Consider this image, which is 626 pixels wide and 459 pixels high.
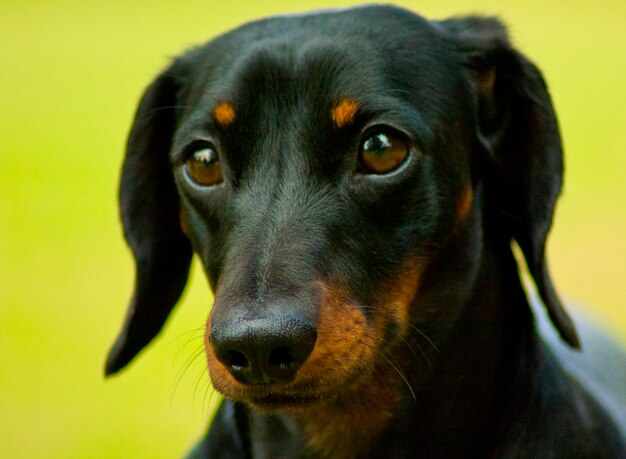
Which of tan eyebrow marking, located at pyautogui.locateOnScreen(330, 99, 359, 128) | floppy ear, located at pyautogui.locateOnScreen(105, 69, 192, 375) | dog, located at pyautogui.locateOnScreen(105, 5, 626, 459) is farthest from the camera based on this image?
floppy ear, located at pyautogui.locateOnScreen(105, 69, 192, 375)

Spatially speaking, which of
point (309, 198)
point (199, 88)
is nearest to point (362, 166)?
point (309, 198)

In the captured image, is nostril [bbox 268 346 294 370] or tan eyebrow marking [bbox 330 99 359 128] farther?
tan eyebrow marking [bbox 330 99 359 128]

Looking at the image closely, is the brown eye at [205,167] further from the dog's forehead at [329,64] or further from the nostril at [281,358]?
the nostril at [281,358]

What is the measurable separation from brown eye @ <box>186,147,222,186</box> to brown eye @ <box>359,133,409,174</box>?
1.50ft

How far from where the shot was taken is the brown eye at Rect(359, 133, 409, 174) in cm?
361

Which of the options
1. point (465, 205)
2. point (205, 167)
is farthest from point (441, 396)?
point (205, 167)

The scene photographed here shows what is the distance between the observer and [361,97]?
362cm

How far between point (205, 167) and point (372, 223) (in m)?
0.57

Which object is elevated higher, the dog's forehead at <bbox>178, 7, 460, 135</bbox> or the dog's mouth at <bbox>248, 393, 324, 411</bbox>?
the dog's forehead at <bbox>178, 7, 460, 135</bbox>

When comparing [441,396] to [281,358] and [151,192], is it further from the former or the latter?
[151,192]

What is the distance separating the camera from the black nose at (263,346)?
3.14m

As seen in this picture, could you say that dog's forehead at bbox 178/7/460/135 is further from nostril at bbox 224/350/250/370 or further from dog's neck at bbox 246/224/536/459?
nostril at bbox 224/350/250/370

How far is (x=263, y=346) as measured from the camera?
3.16 metres

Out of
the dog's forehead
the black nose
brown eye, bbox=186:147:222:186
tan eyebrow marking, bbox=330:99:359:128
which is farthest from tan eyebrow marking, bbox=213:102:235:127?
the black nose
